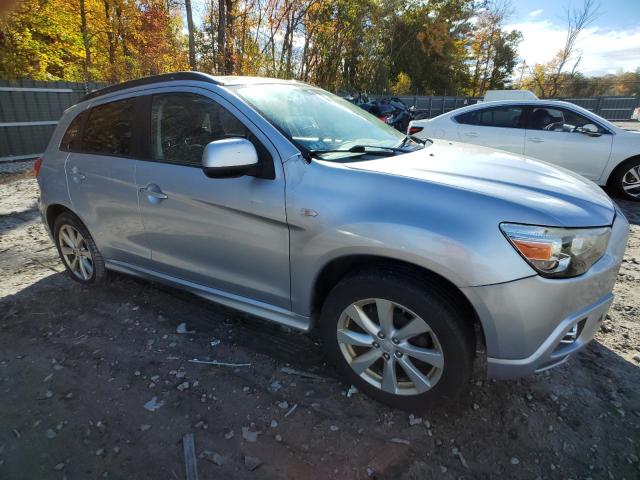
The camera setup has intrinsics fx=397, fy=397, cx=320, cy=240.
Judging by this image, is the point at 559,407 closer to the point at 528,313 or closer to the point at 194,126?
the point at 528,313

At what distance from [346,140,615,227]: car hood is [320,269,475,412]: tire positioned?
1.68ft

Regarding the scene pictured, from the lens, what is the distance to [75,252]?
11.7 feet

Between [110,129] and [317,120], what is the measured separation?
1.62 metres

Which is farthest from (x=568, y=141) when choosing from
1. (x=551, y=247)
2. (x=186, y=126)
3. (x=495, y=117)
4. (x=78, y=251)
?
(x=78, y=251)

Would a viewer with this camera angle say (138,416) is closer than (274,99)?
Yes

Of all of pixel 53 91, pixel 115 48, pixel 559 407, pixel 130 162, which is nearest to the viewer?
pixel 559 407

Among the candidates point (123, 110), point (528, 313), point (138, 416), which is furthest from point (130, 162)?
point (528, 313)

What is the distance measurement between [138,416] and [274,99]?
1998mm

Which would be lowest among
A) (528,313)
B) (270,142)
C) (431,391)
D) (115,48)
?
(431,391)

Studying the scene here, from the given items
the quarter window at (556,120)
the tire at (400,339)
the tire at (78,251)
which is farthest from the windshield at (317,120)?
the quarter window at (556,120)

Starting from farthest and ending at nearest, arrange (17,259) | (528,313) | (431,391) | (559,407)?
(17,259), (559,407), (431,391), (528,313)

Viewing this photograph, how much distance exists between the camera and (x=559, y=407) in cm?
213

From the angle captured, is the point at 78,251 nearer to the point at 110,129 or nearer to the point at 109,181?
the point at 109,181

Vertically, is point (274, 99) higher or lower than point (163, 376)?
higher
